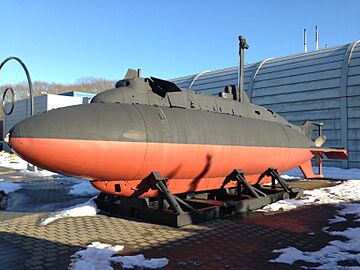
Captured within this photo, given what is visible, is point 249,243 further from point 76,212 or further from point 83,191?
point 83,191

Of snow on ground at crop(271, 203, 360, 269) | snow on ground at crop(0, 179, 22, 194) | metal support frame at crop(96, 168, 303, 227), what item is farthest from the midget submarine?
snow on ground at crop(0, 179, 22, 194)

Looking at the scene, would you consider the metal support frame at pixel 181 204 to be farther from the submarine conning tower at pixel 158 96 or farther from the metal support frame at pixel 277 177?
the submarine conning tower at pixel 158 96

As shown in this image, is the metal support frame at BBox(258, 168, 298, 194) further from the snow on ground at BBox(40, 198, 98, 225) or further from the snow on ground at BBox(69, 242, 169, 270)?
the snow on ground at BBox(69, 242, 169, 270)

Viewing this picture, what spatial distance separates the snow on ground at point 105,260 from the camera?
4766 mm

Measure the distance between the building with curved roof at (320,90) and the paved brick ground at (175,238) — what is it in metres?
14.3

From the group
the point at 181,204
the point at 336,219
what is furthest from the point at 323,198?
the point at 181,204

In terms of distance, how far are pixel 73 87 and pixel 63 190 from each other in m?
78.5

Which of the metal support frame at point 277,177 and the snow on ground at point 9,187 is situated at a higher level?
the metal support frame at point 277,177

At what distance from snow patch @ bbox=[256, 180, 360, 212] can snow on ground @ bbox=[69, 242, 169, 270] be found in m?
4.81

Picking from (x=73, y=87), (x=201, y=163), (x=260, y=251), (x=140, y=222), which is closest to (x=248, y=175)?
(x=201, y=163)

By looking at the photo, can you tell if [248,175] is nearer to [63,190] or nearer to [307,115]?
[63,190]

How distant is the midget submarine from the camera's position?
604 centimetres

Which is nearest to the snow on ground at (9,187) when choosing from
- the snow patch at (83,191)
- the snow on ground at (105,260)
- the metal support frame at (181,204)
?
the snow patch at (83,191)

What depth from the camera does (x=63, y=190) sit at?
13.1m
